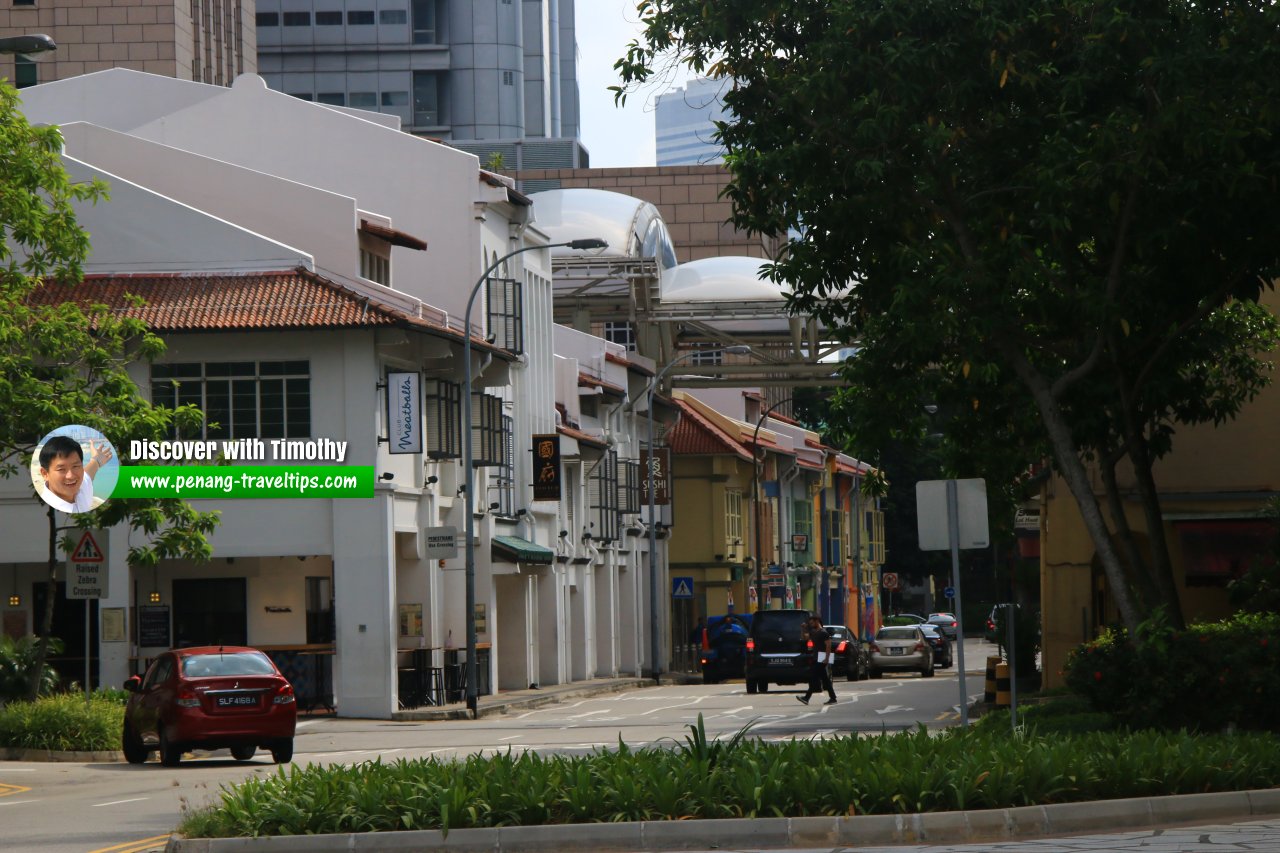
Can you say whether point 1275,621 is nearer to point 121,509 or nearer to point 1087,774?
point 1087,774

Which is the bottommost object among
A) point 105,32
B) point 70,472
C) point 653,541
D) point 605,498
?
point 653,541

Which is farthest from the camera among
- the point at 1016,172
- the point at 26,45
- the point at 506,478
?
the point at 506,478

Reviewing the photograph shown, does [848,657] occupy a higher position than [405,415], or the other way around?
[405,415]

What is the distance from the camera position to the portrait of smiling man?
29.5 meters

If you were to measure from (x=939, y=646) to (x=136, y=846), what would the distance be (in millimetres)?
55488

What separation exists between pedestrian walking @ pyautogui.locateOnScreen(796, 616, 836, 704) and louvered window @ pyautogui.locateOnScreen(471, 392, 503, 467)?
9058 mm

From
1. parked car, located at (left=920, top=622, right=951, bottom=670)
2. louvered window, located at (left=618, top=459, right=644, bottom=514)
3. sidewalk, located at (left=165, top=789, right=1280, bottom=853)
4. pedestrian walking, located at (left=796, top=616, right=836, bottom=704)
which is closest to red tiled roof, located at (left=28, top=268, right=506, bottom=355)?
pedestrian walking, located at (left=796, top=616, right=836, bottom=704)

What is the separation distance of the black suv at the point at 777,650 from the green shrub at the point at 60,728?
775 inches

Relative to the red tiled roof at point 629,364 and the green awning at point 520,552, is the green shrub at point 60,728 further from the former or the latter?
the red tiled roof at point 629,364

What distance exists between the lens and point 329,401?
3959 centimetres

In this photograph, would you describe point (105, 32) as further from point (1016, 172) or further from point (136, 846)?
point (136, 846)

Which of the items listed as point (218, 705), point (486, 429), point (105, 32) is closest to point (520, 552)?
point (486, 429)

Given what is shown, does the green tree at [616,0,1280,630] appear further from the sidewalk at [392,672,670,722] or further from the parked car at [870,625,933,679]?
the parked car at [870,625,933,679]

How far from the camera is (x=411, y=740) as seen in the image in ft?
101
